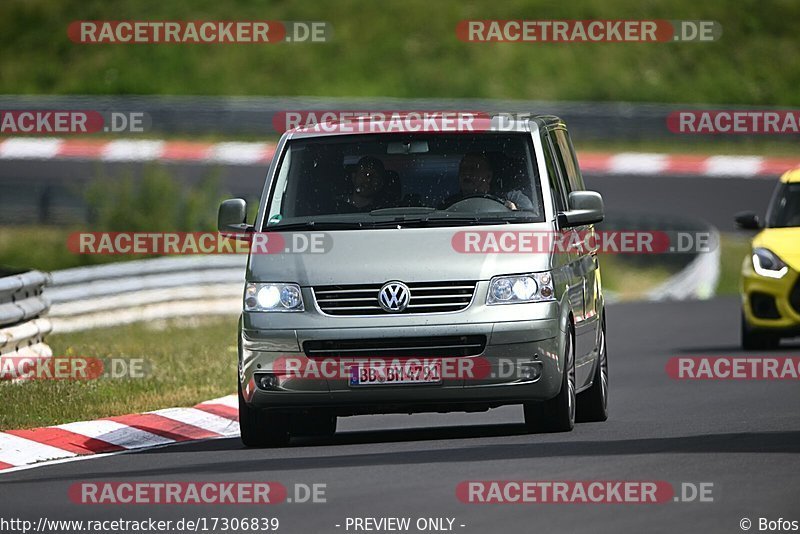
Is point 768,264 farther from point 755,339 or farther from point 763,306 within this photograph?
point 755,339

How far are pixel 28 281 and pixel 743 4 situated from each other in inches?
1815

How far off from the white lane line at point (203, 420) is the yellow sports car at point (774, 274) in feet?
21.7

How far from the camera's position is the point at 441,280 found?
11820mm

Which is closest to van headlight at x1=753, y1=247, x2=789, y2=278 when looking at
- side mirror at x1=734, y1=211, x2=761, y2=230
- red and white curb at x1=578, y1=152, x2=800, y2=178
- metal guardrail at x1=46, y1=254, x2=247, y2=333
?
side mirror at x1=734, y1=211, x2=761, y2=230

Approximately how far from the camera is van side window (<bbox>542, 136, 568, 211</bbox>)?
12.8 metres

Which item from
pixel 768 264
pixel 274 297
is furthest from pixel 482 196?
pixel 768 264

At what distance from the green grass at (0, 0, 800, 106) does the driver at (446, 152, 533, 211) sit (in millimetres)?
40825

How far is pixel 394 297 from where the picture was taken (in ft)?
38.8

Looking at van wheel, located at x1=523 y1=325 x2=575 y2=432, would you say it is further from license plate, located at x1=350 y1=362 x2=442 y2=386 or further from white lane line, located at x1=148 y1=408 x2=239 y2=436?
white lane line, located at x1=148 y1=408 x2=239 y2=436

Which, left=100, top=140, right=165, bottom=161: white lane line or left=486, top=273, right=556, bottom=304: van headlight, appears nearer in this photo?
left=486, top=273, right=556, bottom=304: van headlight

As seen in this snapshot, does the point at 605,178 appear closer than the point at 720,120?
Yes

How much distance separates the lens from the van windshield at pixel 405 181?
1241cm

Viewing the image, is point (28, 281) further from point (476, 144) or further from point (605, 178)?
point (605, 178)

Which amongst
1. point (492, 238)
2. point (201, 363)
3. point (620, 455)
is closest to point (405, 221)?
point (492, 238)
